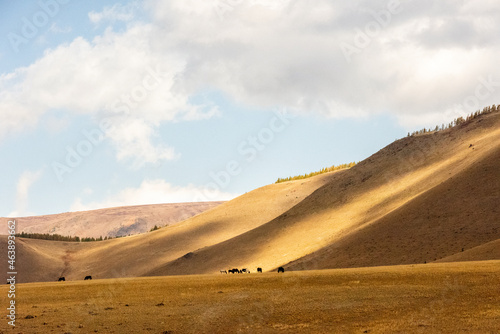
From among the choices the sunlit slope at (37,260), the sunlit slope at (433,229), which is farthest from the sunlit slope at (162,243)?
the sunlit slope at (433,229)

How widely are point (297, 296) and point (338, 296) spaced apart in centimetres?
150

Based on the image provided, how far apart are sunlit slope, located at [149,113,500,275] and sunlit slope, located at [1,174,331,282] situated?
8305mm

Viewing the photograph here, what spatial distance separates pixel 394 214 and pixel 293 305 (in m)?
29.3

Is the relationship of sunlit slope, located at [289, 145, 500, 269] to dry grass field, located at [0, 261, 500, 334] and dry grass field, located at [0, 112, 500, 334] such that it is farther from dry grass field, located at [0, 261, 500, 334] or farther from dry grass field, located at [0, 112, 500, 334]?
dry grass field, located at [0, 261, 500, 334]

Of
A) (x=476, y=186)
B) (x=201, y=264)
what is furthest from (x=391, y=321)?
(x=201, y=264)

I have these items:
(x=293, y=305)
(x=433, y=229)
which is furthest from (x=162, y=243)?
(x=293, y=305)

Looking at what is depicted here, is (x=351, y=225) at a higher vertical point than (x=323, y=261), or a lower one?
higher

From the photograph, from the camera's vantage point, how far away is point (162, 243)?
78.9m

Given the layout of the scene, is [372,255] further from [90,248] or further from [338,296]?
[90,248]

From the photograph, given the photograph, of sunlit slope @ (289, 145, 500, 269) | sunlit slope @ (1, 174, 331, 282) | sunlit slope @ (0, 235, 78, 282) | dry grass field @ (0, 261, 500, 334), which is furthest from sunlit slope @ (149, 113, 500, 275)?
sunlit slope @ (0, 235, 78, 282)

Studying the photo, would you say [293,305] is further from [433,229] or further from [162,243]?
[162,243]

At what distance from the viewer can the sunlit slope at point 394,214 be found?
39.6 m

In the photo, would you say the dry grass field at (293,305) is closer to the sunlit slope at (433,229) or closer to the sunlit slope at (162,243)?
the sunlit slope at (433,229)

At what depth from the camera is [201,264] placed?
60500 millimetres
